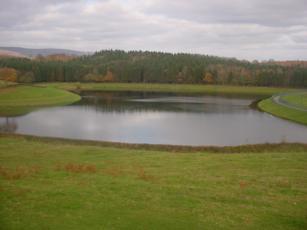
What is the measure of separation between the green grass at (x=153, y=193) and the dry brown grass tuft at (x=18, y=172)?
45 mm

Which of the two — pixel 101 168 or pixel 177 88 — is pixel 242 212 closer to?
pixel 101 168

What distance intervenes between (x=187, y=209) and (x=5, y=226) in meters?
5.81

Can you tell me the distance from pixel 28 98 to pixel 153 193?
75.1 meters

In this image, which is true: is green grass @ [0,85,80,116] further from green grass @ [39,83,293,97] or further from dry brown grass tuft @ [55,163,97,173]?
dry brown grass tuft @ [55,163,97,173]

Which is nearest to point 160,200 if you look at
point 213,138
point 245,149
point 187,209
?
point 187,209

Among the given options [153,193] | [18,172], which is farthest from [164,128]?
[153,193]

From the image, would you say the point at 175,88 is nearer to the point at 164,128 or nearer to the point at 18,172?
the point at 164,128

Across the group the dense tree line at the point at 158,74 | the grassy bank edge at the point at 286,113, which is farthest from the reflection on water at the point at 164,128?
the dense tree line at the point at 158,74

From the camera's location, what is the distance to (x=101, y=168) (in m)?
19.5

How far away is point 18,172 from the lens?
673 inches

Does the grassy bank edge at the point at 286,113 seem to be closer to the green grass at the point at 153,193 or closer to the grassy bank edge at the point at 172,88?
the green grass at the point at 153,193

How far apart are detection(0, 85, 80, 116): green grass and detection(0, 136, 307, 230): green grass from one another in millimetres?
51965

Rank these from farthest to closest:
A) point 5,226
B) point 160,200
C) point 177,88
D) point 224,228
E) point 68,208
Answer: point 177,88 < point 160,200 < point 68,208 < point 224,228 < point 5,226

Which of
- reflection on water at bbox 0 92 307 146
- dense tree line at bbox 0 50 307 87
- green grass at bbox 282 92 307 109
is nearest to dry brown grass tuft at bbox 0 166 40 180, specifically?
reflection on water at bbox 0 92 307 146
